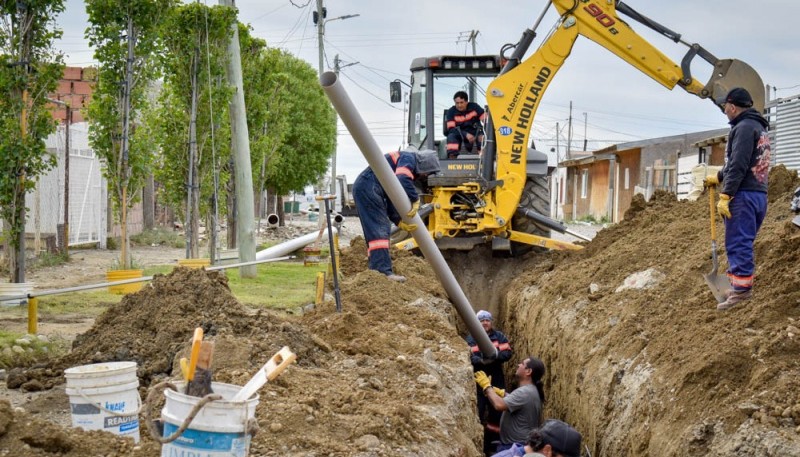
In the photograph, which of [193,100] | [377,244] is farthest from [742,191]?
[193,100]

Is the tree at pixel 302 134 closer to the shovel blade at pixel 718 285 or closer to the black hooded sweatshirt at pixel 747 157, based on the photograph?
the shovel blade at pixel 718 285

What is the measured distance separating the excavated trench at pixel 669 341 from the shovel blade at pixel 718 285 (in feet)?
0.40

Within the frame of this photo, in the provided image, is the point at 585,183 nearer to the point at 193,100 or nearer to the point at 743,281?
the point at 193,100

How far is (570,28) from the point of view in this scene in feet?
42.9

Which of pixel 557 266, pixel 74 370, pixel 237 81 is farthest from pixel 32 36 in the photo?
pixel 74 370

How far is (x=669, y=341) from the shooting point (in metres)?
6.99

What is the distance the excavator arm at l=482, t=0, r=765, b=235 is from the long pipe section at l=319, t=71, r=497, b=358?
12.7ft

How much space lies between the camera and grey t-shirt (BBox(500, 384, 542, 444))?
27.8 feet

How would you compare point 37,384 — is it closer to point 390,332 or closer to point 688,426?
point 390,332

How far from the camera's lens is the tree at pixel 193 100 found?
53.7ft

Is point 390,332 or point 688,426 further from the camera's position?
point 390,332

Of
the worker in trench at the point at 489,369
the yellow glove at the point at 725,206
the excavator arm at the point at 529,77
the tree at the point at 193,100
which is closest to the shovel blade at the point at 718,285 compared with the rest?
the yellow glove at the point at 725,206

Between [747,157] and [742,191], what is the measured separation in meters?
0.28

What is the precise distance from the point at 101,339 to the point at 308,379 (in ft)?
7.24
